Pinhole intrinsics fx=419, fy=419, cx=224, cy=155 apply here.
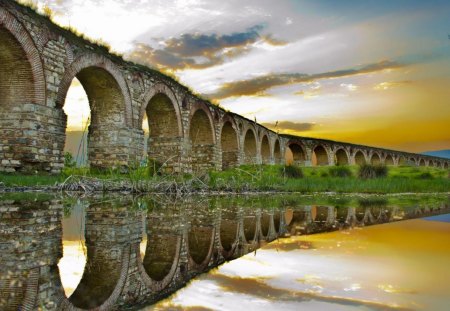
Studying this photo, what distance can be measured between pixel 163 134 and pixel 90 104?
15.1 feet

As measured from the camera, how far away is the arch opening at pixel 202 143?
22328 millimetres

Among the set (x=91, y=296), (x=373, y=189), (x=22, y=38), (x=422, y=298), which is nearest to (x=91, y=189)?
(x=22, y=38)

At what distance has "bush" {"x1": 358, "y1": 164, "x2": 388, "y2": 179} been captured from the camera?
48.0 feet

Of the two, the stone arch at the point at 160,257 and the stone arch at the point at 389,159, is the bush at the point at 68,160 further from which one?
the stone arch at the point at 389,159

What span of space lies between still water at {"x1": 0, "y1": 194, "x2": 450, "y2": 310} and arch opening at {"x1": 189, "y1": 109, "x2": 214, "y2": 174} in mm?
18196

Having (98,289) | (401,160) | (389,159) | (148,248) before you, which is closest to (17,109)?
(148,248)

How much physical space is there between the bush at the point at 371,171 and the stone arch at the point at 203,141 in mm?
9147

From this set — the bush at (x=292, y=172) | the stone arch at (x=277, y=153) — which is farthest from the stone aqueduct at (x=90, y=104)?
the stone arch at (x=277, y=153)

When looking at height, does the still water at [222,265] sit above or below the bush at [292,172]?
below

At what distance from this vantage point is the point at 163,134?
1861 cm

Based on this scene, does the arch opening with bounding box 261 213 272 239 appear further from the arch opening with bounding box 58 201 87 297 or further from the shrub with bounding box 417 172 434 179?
the shrub with bounding box 417 172 434 179

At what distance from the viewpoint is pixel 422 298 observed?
A: 1520 mm

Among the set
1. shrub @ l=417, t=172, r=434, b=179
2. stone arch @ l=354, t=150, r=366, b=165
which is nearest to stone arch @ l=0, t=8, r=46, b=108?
shrub @ l=417, t=172, r=434, b=179

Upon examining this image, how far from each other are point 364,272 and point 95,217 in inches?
132
